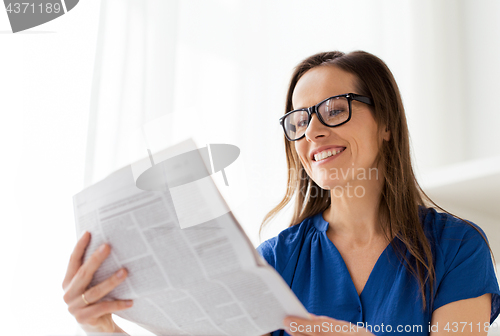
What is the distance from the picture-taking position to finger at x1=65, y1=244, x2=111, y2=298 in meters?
0.72

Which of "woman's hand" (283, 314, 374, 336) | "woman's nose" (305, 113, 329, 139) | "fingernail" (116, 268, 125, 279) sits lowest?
"woman's hand" (283, 314, 374, 336)

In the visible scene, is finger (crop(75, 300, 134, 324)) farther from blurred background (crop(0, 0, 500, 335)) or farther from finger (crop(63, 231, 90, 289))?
blurred background (crop(0, 0, 500, 335))

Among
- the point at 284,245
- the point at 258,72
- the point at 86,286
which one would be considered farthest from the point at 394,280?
the point at 258,72

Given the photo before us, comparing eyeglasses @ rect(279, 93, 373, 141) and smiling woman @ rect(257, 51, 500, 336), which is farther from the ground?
eyeglasses @ rect(279, 93, 373, 141)

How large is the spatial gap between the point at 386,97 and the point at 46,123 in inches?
36.8

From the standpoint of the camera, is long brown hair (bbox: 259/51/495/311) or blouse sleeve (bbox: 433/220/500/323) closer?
blouse sleeve (bbox: 433/220/500/323)

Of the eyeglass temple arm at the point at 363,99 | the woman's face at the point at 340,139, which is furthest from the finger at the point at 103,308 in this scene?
the eyeglass temple arm at the point at 363,99

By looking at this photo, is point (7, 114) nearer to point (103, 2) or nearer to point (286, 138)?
point (103, 2)

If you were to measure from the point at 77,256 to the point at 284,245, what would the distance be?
0.63 m

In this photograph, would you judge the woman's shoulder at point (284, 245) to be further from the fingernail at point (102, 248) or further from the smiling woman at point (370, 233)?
the fingernail at point (102, 248)

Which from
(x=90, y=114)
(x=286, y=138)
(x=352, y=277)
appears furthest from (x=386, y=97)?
(x=90, y=114)

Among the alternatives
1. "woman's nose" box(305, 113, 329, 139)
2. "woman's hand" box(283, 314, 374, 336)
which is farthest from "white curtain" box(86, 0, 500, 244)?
"woman's hand" box(283, 314, 374, 336)

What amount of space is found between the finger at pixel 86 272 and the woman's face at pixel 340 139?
0.60 m

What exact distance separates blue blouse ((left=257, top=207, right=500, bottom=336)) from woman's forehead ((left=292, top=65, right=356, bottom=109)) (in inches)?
14.8
